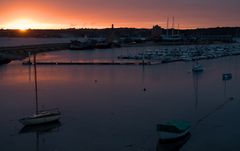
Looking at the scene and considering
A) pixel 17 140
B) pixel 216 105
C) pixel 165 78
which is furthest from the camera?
pixel 165 78

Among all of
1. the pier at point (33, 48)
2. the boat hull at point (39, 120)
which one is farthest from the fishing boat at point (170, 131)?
the pier at point (33, 48)

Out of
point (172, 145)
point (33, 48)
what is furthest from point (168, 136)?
point (33, 48)

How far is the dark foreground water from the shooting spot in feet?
41.9

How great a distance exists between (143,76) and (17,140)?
17003 mm

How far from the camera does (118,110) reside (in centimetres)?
1708

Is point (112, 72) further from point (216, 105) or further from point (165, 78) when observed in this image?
point (216, 105)

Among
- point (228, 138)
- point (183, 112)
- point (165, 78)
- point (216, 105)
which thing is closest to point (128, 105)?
point (183, 112)

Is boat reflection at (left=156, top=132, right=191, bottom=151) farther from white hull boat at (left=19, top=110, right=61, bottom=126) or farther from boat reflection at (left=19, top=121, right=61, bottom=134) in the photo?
white hull boat at (left=19, top=110, right=61, bottom=126)

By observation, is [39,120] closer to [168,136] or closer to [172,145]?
[168,136]

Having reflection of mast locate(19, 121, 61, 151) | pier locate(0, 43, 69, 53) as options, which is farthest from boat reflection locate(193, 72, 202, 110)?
pier locate(0, 43, 69, 53)

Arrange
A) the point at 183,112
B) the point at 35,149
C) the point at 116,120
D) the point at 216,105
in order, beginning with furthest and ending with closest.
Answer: the point at 216,105
the point at 183,112
the point at 116,120
the point at 35,149

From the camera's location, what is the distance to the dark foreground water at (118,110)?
503 inches

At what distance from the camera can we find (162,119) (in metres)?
15.4

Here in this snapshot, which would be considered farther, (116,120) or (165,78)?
(165,78)
